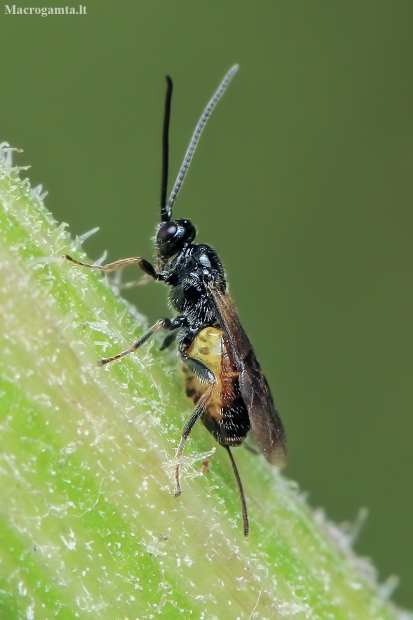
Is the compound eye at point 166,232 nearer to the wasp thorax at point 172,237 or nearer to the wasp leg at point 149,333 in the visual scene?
the wasp thorax at point 172,237

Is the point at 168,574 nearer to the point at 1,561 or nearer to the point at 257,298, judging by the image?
the point at 1,561

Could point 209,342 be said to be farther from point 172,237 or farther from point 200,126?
point 200,126

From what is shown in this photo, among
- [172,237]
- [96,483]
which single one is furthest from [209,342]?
[96,483]

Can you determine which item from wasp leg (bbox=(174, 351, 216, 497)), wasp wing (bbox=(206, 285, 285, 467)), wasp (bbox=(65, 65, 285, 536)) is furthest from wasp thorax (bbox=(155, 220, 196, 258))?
wasp leg (bbox=(174, 351, 216, 497))

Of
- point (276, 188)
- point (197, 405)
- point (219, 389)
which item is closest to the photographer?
point (197, 405)

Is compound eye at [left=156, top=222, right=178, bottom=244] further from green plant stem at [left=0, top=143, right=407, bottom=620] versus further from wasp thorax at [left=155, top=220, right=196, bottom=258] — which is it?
green plant stem at [left=0, top=143, right=407, bottom=620]

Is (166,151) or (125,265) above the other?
(166,151)
